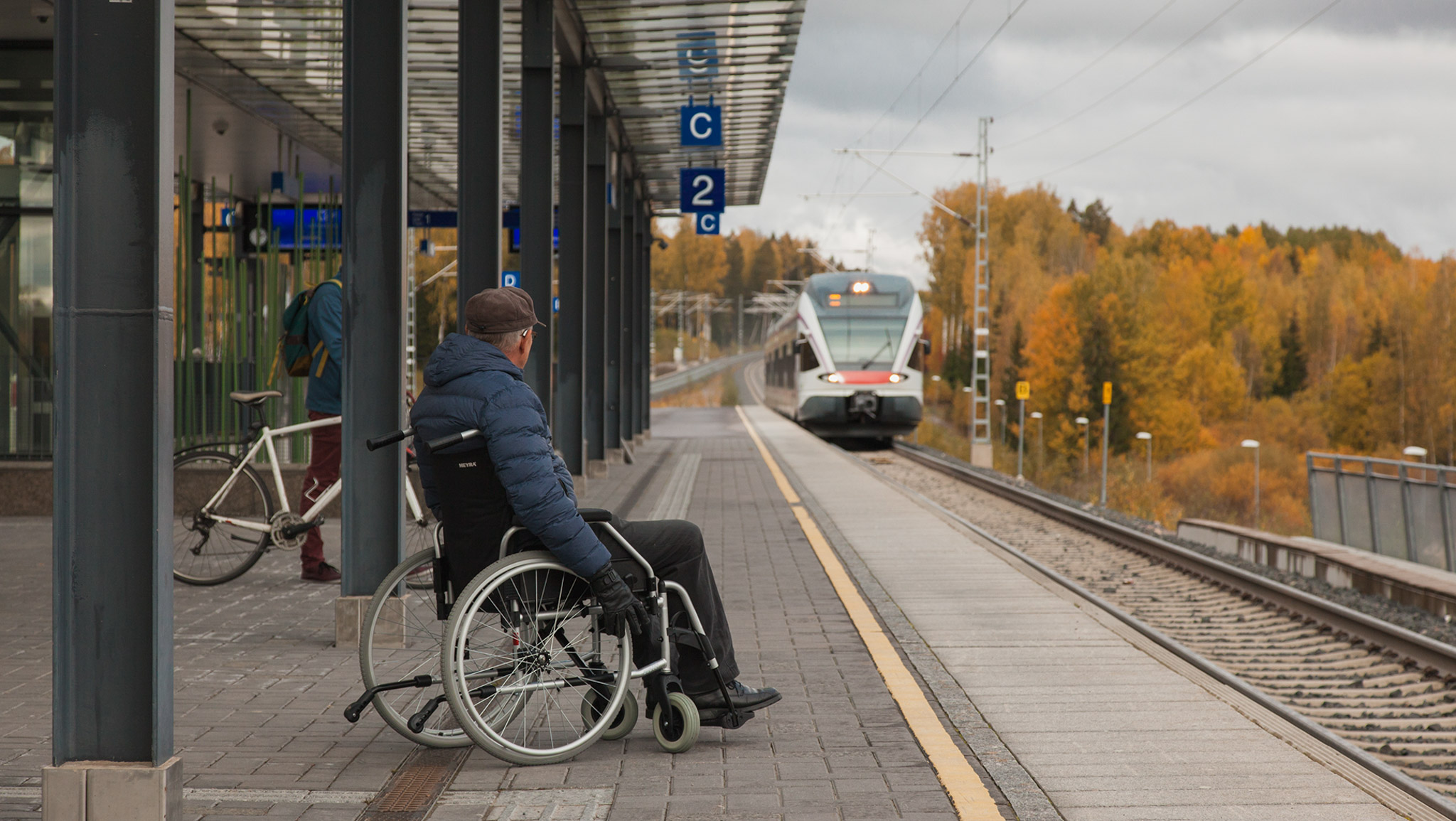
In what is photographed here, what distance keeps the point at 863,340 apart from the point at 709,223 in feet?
15.5

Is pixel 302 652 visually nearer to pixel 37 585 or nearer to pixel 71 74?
pixel 37 585

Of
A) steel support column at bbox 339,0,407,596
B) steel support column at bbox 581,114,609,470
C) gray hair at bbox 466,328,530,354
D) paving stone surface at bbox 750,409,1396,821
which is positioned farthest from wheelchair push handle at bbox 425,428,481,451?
steel support column at bbox 581,114,609,470

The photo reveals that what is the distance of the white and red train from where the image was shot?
2920 cm

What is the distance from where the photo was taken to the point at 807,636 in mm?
7137

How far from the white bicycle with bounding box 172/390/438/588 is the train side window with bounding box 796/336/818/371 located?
2196cm

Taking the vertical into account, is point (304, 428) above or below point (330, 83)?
below

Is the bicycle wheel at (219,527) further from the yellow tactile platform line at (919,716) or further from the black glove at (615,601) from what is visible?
the black glove at (615,601)

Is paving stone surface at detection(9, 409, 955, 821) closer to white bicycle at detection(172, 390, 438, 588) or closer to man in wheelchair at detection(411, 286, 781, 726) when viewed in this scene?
white bicycle at detection(172, 390, 438, 588)

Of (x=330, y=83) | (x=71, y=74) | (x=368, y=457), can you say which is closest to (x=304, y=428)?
(x=368, y=457)

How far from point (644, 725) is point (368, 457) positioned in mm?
2221

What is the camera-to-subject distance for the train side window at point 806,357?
98.2 feet

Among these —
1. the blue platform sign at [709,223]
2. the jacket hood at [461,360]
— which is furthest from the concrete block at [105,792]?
the blue platform sign at [709,223]

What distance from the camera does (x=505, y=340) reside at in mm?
4711

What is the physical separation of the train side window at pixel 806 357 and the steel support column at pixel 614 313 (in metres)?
5.43
